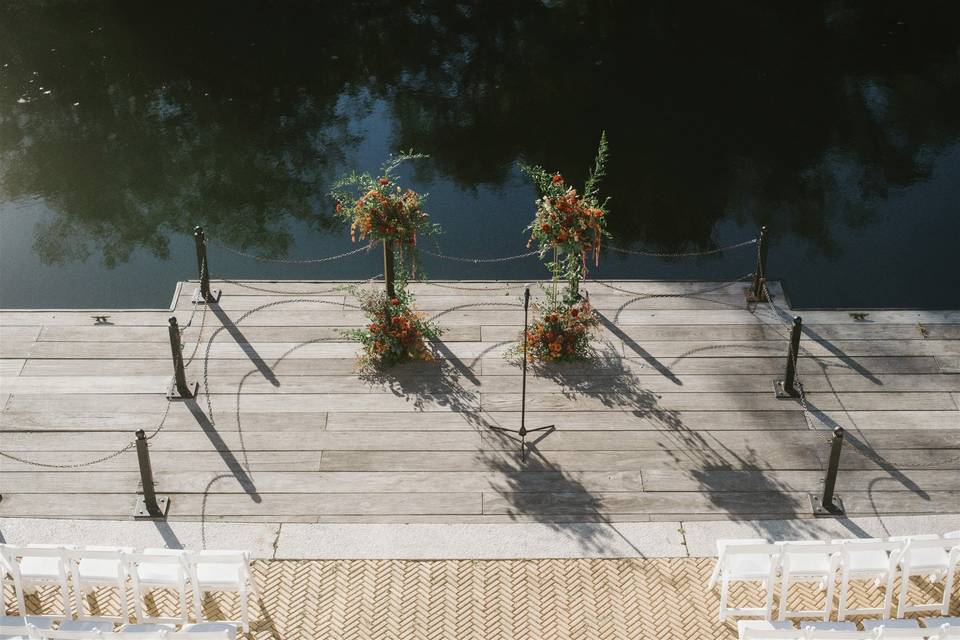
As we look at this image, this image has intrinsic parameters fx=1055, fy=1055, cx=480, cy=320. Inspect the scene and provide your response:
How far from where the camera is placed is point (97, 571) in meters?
7.74

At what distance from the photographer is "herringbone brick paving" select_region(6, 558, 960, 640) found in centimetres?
792

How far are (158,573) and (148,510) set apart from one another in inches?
56.4

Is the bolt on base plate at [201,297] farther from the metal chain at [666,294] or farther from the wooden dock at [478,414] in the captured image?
the metal chain at [666,294]

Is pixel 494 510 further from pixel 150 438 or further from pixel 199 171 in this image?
pixel 199 171

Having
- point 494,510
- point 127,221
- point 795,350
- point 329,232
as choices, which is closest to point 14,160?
point 127,221

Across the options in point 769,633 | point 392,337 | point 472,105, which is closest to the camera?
point 769,633

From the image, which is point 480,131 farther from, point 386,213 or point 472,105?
point 386,213

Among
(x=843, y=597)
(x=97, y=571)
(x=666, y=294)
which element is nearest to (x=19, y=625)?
(x=97, y=571)

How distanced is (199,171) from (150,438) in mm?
8132

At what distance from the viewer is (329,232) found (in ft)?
50.9

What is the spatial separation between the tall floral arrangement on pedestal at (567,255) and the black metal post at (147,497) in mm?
3817

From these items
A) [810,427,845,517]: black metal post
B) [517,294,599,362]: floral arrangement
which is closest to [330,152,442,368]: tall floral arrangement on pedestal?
[517,294,599,362]: floral arrangement

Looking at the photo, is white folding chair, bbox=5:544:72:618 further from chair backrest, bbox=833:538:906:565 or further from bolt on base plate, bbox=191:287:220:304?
chair backrest, bbox=833:538:906:565

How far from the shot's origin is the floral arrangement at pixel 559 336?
1088 cm
